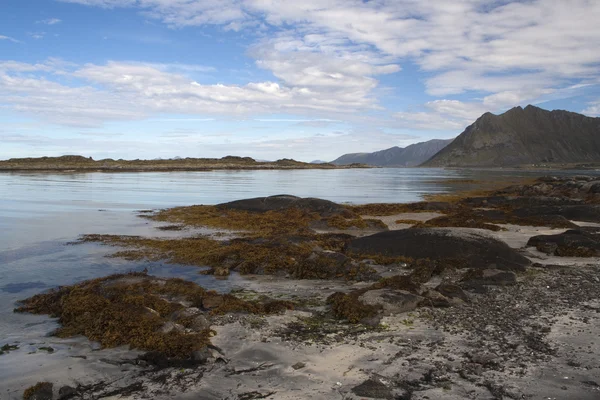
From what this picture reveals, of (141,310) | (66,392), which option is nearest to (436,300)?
(141,310)

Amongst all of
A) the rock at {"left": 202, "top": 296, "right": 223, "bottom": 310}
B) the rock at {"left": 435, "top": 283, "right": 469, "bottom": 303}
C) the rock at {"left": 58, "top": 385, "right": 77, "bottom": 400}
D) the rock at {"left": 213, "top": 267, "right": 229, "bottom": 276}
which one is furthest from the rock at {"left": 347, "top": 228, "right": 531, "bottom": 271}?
the rock at {"left": 58, "top": 385, "right": 77, "bottom": 400}

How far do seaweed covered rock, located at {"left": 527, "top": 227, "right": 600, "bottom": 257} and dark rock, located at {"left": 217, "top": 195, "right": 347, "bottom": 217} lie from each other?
12.4 m

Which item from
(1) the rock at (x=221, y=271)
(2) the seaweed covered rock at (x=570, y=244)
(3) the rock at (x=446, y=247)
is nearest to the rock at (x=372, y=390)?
(1) the rock at (x=221, y=271)

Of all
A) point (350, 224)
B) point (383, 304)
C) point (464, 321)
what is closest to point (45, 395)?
point (383, 304)

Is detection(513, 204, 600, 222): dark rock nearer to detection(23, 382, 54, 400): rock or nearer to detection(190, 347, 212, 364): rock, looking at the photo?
detection(190, 347, 212, 364): rock

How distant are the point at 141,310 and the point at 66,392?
2.68 metres

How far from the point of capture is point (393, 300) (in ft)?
31.2

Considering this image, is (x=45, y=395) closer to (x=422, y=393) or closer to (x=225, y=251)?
(x=422, y=393)

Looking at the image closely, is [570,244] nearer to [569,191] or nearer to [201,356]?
[201,356]

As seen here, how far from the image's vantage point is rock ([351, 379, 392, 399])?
Answer: 602cm

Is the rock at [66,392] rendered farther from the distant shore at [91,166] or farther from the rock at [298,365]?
the distant shore at [91,166]

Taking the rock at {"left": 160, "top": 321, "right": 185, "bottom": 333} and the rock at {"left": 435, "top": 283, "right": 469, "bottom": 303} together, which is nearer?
the rock at {"left": 160, "top": 321, "right": 185, "bottom": 333}

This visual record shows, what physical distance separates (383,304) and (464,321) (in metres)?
1.60

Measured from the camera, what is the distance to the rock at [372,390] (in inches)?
237
